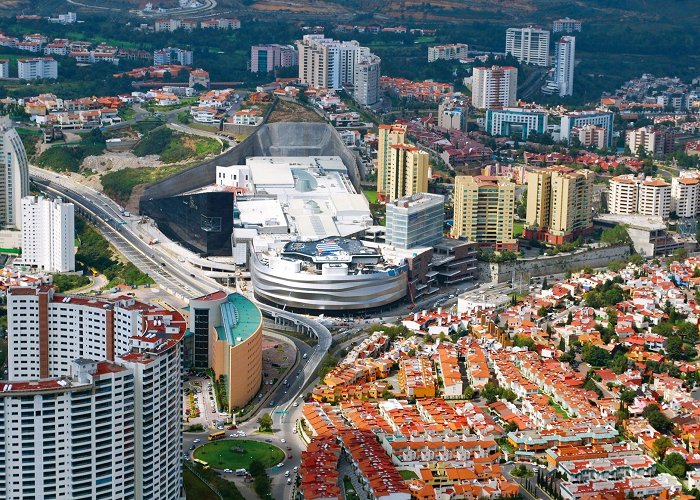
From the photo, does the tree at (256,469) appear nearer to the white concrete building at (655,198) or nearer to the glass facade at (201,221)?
the glass facade at (201,221)

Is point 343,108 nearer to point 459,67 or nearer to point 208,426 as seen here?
point 459,67

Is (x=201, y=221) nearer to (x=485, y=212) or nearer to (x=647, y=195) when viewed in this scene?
(x=485, y=212)

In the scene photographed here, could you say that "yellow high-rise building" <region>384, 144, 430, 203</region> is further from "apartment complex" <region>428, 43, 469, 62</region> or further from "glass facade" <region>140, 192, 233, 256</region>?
"apartment complex" <region>428, 43, 469, 62</region>

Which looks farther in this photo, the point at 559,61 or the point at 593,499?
the point at 559,61

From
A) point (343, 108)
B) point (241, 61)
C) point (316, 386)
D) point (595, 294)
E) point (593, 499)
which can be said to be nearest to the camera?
point (593, 499)

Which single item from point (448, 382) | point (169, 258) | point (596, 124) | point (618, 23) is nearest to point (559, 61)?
point (596, 124)

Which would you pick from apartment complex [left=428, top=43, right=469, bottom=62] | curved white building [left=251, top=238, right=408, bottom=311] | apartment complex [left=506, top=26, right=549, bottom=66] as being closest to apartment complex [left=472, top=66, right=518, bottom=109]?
apartment complex [left=428, top=43, right=469, bottom=62]

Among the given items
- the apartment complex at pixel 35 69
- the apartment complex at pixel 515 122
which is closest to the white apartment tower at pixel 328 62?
the apartment complex at pixel 515 122

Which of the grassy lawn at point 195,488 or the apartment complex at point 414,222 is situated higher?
the apartment complex at point 414,222
